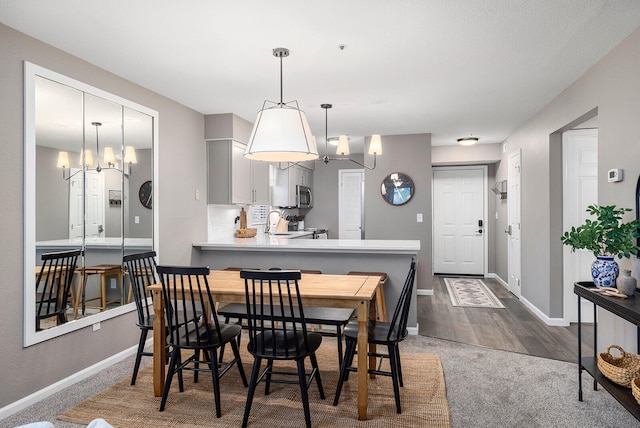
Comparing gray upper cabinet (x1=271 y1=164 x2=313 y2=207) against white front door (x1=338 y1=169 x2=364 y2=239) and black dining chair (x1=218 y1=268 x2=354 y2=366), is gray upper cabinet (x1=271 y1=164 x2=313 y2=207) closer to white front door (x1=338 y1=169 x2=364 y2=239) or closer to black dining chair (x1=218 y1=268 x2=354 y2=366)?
white front door (x1=338 y1=169 x2=364 y2=239)

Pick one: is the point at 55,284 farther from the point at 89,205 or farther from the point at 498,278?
the point at 498,278

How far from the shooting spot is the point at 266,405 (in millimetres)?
2631

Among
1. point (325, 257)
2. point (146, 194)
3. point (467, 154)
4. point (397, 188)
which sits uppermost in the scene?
point (467, 154)

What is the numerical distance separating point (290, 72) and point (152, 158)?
1.56 meters

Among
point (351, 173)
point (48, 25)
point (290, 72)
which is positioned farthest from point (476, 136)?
point (48, 25)

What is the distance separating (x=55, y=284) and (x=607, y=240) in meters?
3.69

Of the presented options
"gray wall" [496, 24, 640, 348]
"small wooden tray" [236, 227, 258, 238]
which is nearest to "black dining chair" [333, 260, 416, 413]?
"gray wall" [496, 24, 640, 348]

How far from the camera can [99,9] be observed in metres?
2.35

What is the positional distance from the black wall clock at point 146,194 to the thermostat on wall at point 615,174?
379cm

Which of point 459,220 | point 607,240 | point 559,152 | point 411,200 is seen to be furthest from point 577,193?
point 459,220

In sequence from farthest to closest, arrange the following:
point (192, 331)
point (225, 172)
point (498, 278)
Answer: point (498, 278), point (225, 172), point (192, 331)

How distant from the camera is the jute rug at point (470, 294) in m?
5.49

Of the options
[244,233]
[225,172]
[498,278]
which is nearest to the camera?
[225,172]

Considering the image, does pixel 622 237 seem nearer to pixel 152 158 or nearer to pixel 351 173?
pixel 152 158
